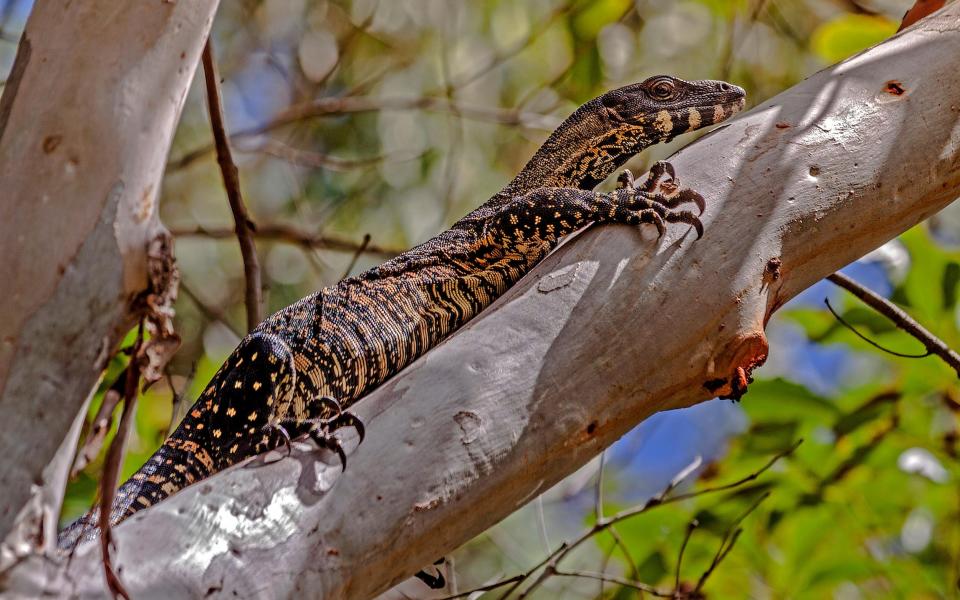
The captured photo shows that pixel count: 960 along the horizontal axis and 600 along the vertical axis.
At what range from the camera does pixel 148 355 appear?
2113 millimetres

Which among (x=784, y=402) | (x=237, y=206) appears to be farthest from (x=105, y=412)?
(x=784, y=402)

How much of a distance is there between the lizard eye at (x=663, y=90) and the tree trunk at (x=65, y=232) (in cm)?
324

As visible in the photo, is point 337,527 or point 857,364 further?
point 857,364

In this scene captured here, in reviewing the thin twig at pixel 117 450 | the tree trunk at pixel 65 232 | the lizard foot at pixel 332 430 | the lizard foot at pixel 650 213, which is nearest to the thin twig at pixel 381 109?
the lizard foot at pixel 650 213

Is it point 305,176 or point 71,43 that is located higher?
point 305,176

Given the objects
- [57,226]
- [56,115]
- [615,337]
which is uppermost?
[56,115]

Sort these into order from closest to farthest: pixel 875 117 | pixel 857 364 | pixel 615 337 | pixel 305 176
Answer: pixel 615 337, pixel 875 117, pixel 857 364, pixel 305 176

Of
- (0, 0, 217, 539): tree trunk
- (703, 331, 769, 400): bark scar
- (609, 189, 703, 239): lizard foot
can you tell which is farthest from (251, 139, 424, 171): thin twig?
(0, 0, 217, 539): tree trunk

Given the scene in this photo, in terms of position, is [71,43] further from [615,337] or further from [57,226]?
[615,337]

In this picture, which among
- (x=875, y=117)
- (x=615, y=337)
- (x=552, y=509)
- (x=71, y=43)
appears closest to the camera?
(x=71, y=43)

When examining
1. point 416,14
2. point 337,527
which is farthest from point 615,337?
point 416,14

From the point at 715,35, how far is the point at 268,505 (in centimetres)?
784

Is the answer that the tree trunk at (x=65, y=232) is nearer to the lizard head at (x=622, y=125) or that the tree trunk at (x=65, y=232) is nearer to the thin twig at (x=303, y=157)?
the lizard head at (x=622, y=125)

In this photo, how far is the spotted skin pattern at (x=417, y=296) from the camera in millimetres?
3980
